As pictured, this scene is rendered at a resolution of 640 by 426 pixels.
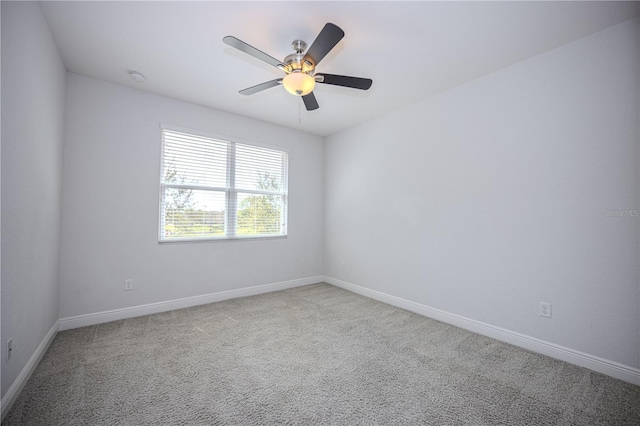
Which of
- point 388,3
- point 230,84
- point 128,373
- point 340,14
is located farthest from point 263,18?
point 128,373

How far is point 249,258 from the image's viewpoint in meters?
3.99

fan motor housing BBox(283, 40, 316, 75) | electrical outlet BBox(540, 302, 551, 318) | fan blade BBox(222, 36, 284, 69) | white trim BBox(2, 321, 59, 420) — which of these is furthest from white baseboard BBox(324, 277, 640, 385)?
white trim BBox(2, 321, 59, 420)

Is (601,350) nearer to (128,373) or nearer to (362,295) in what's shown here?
(362,295)

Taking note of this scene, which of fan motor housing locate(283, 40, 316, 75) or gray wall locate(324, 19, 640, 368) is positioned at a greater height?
fan motor housing locate(283, 40, 316, 75)

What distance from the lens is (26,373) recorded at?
73.3 inches

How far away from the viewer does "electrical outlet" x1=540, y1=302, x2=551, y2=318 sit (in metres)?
2.31

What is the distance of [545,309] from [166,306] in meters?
3.98

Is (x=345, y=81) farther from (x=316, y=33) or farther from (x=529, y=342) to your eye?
(x=529, y=342)

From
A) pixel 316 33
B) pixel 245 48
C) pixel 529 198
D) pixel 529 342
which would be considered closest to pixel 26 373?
pixel 245 48

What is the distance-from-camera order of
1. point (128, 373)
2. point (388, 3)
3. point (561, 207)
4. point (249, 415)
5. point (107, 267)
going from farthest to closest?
point (107, 267), point (561, 207), point (128, 373), point (388, 3), point (249, 415)

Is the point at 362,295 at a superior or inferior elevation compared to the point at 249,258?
inferior

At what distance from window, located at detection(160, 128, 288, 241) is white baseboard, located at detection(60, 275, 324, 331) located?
30.6 inches

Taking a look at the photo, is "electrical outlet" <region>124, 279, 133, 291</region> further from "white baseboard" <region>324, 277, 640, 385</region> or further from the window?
"white baseboard" <region>324, 277, 640, 385</region>

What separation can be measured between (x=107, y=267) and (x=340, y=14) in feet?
11.1
